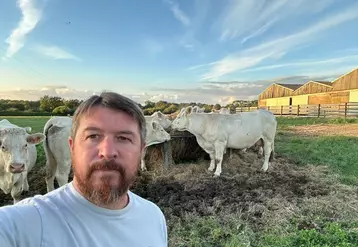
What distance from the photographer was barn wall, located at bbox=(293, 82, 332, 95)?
36.2 m

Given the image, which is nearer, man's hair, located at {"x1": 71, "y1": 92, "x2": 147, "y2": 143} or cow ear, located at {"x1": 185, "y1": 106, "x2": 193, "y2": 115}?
man's hair, located at {"x1": 71, "y1": 92, "x2": 147, "y2": 143}

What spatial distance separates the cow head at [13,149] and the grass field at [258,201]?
1453 mm

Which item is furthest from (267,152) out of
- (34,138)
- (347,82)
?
(347,82)

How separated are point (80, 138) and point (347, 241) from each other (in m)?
3.71

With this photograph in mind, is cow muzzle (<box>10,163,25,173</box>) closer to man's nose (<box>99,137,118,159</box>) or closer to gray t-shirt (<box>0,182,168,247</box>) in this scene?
gray t-shirt (<box>0,182,168,247</box>)

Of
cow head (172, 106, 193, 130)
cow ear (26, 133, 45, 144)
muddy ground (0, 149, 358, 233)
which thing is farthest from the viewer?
cow head (172, 106, 193, 130)

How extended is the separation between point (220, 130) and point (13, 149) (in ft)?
16.8

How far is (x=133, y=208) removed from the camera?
4.70ft

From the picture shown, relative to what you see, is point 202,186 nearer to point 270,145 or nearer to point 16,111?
point 270,145

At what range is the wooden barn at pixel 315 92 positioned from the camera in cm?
3173

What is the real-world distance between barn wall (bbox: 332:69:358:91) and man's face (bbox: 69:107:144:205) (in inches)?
1394

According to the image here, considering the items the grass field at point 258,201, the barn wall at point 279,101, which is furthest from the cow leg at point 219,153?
the barn wall at point 279,101

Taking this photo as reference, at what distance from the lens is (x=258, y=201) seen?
5.23 metres

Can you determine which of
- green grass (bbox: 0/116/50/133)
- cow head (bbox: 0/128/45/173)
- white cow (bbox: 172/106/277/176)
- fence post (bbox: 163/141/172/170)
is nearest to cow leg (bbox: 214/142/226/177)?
white cow (bbox: 172/106/277/176)
